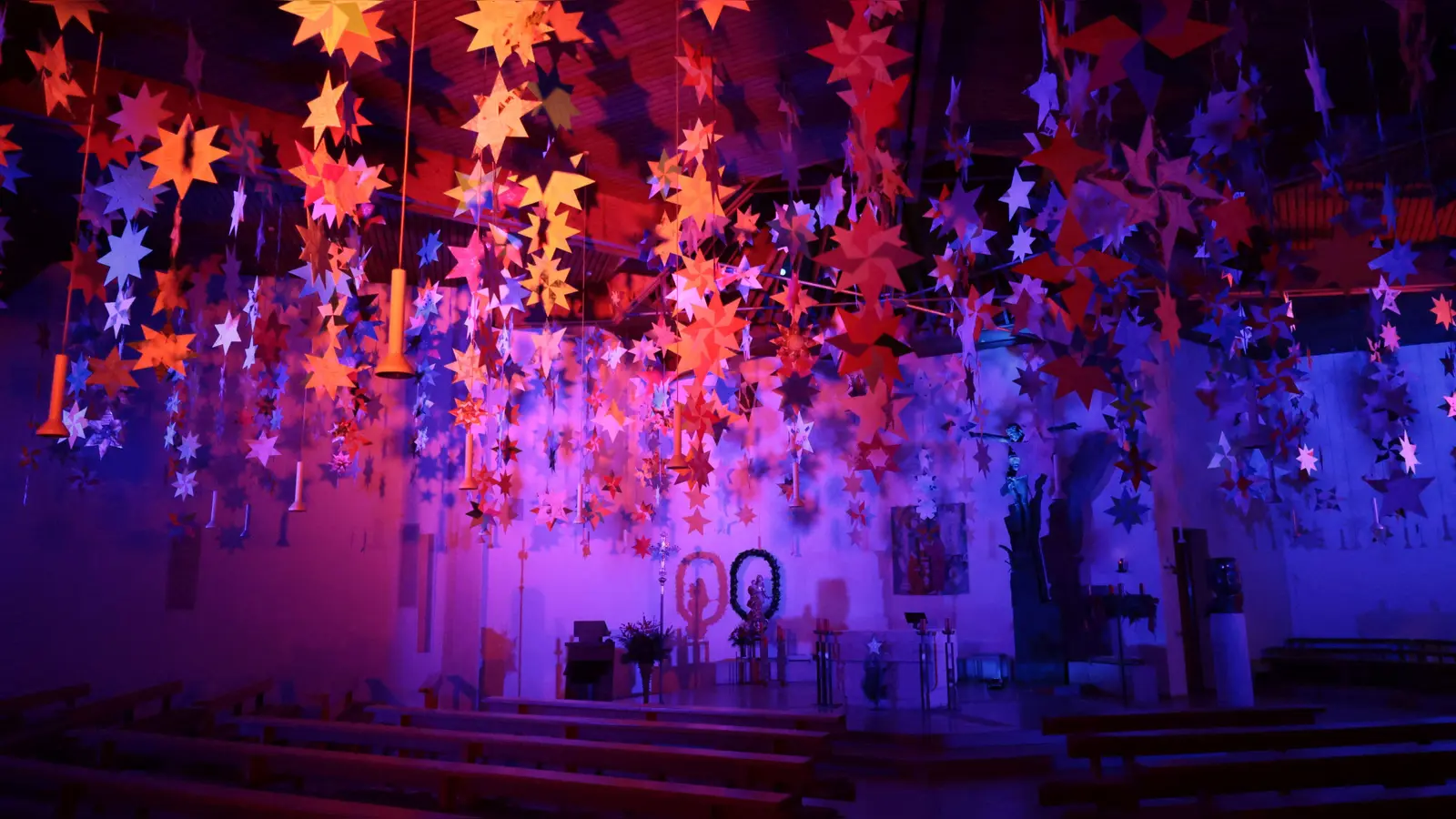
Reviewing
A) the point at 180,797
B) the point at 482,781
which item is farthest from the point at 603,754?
the point at 180,797

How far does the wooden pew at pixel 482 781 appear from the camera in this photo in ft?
12.0

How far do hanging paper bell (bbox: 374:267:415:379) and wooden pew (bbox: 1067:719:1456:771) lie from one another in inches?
168

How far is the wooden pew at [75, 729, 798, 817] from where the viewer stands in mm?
3660

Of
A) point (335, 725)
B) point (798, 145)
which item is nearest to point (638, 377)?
point (798, 145)

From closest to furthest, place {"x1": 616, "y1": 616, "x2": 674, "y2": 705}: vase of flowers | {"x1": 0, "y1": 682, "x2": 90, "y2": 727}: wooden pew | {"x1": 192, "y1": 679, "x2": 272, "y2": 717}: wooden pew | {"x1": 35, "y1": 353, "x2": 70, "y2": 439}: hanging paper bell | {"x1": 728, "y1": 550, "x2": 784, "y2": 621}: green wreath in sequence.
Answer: {"x1": 35, "y1": 353, "x2": 70, "y2": 439}: hanging paper bell
{"x1": 0, "y1": 682, "x2": 90, "y2": 727}: wooden pew
{"x1": 192, "y1": 679, "x2": 272, "y2": 717}: wooden pew
{"x1": 616, "y1": 616, "x2": 674, "y2": 705}: vase of flowers
{"x1": 728, "y1": 550, "x2": 784, "y2": 621}: green wreath

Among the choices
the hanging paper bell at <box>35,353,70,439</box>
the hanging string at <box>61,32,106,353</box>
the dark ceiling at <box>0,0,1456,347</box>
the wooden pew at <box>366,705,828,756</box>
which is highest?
the dark ceiling at <box>0,0,1456,347</box>

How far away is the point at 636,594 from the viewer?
12258 millimetres

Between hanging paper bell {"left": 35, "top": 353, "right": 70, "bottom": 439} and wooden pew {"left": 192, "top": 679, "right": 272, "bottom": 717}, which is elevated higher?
hanging paper bell {"left": 35, "top": 353, "right": 70, "bottom": 439}

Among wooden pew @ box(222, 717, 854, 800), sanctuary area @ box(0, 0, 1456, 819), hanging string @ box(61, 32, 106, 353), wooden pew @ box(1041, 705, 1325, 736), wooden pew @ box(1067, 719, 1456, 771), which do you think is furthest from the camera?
wooden pew @ box(1041, 705, 1325, 736)

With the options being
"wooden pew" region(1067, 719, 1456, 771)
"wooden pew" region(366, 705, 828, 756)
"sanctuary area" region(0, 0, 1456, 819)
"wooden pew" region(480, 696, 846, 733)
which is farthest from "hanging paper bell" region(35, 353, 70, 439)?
"wooden pew" region(1067, 719, 1456, 771)

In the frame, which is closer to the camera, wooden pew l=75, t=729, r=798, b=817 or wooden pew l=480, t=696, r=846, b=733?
wooden pew l=75, t=729, r=798, b=817

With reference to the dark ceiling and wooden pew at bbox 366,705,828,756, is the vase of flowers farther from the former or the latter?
the dark ceiling

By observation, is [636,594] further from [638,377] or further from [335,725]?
[335,725]

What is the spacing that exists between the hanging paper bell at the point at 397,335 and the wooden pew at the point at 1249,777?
3423 millimetres
